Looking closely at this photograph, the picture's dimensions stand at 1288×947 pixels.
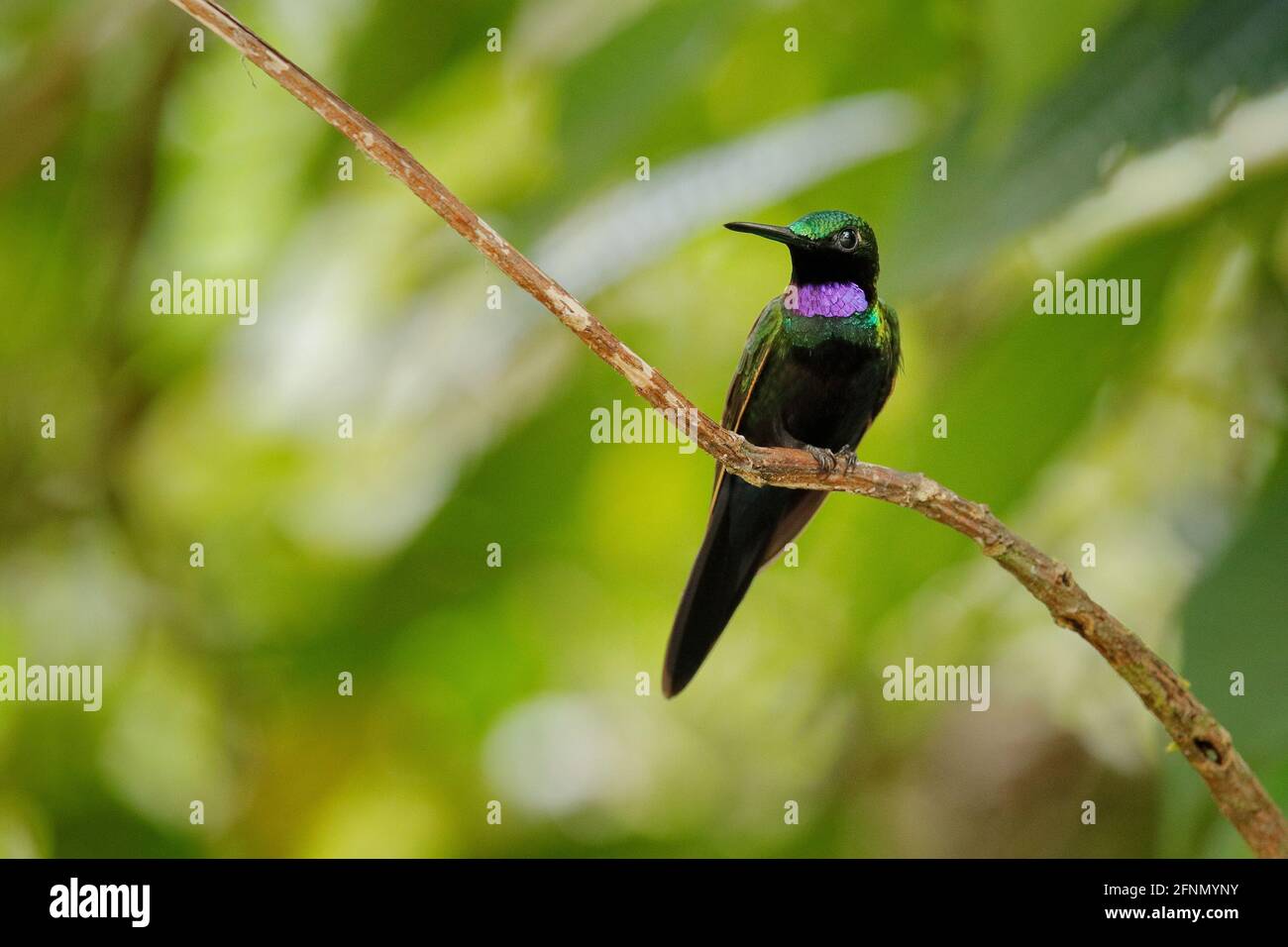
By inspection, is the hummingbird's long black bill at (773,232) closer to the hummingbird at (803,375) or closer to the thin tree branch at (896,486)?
the hummingbird at (803,375)

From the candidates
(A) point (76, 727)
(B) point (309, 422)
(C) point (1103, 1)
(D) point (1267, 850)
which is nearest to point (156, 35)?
(B) point (309, 422)

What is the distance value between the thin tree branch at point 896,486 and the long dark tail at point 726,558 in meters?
1.00

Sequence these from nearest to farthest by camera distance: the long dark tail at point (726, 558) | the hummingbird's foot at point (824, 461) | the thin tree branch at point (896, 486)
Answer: the thin tree branch at point (896, 486)
the hummingbird's foot at point (824, 461)
the long dark tail at point (726, 558)

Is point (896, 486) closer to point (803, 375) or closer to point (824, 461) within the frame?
point (824, 461)

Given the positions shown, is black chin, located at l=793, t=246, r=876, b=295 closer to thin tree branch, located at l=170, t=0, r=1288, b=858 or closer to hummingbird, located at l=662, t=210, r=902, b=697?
hummingbird, located at l=662, t=210, r=902, b=697

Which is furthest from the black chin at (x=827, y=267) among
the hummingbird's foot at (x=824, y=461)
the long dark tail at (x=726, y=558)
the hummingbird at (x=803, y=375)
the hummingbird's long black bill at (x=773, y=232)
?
the hummingbird's foot at (x=824, y=461)

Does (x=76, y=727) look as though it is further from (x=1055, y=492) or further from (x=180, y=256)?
(x=1055, y=492)

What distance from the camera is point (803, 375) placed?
12.6 feet

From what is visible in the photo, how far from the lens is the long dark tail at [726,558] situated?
11.7ft

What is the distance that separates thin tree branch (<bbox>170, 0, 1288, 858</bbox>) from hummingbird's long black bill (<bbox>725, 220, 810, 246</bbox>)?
30.6 inches

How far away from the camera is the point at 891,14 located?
165 inches

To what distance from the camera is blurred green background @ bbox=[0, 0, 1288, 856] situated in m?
3.91

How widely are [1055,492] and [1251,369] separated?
922 mm

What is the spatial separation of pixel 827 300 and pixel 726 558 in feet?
2.56
